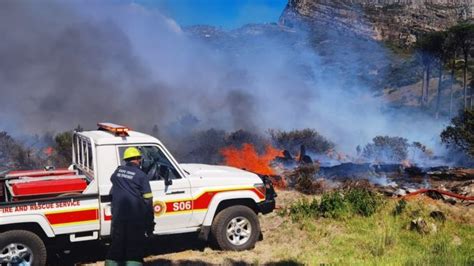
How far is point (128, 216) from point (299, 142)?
1583cm

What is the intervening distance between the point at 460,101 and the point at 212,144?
109 ft

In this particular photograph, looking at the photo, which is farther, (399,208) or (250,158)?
(250,158)

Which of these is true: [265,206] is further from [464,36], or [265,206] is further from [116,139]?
[464,36]

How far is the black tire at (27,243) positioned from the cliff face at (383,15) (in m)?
30.6

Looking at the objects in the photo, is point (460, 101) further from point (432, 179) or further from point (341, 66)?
point (432, 179)

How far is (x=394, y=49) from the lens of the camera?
51.4 m

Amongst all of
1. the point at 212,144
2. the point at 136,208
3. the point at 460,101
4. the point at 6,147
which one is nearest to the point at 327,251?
the point at 136,208

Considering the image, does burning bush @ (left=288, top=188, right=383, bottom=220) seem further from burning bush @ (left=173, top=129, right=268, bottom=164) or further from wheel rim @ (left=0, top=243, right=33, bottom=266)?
burning bush @ (left=173, top=129, right=268, bottom=164)

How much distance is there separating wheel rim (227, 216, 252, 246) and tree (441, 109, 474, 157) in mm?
14422

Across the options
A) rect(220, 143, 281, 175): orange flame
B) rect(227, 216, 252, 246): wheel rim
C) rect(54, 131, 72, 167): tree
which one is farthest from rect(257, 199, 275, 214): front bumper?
rect(54, 131, 72, 167): tree

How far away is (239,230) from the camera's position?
7750 mm

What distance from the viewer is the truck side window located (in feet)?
23.8

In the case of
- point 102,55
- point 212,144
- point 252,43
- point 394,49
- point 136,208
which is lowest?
point 136,208

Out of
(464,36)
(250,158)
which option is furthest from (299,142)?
(464,36)
